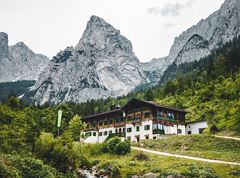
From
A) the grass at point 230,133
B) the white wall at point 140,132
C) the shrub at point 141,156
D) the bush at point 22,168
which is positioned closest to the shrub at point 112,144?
the shrub at point 141,156

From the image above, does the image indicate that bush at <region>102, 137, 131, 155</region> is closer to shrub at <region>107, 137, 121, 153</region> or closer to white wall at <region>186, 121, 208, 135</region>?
shrub at <region>107, 137, 121, 153</region>

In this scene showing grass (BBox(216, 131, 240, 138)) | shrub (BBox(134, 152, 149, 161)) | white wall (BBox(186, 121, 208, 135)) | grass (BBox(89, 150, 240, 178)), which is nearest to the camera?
grass (BBox(89, 150, 240, 178))

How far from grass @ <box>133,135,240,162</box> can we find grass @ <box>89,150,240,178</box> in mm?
5262

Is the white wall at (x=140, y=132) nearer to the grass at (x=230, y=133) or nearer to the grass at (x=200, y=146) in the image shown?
the grass at (x=200, y=146)

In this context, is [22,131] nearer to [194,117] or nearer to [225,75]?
[194,117]

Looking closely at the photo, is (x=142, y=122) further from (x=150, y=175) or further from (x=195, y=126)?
(x=150, y=175)

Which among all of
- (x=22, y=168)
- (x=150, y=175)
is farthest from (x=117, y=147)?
(x=22, y=168)

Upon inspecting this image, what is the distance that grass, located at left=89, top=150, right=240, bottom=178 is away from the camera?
41850 mm

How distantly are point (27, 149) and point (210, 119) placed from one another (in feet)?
189

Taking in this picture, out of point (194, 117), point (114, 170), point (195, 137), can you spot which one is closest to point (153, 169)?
point (114, 170)

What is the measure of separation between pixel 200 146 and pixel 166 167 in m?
16.4

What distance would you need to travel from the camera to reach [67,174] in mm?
41594

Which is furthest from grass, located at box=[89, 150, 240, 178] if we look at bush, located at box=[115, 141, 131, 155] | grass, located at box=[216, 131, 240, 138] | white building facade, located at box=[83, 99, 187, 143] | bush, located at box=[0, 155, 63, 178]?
white building facade, located at box=[83, 99, 187, 143]

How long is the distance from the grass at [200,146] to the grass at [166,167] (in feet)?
17.3
